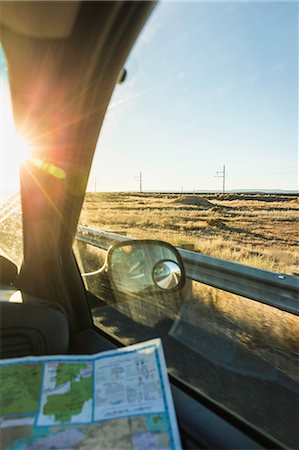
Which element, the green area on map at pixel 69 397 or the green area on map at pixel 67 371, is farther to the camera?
the green area on map at pixel 67 371

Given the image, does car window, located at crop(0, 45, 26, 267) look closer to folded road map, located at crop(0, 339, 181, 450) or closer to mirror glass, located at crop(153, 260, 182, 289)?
folded road map, located at crop(0, 339, 181, 450)

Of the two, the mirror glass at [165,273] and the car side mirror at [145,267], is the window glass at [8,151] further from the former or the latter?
the mirror glass at [165,273]

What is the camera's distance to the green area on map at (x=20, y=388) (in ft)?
4.77

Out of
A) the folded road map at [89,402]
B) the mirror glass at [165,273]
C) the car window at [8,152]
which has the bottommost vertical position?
the folded road map at [89,402]

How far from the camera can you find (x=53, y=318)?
1.98 m

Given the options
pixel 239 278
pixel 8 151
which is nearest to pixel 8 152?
pixel 8 151

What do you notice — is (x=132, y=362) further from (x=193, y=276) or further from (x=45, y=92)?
(x=193, y=276)

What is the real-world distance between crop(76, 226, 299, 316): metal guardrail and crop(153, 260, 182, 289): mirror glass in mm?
412

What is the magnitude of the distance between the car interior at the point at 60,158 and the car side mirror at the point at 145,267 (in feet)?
2.36

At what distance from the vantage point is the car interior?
1.52m

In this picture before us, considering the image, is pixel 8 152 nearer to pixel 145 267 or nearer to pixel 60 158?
pixel 60 158

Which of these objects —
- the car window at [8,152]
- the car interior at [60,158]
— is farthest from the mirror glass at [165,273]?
the car window at [8,152]

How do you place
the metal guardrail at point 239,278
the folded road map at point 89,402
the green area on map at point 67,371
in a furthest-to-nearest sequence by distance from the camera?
the metal guardrail at point 239,278, the green area on map at point 67,371, the folded road map at point 89,402

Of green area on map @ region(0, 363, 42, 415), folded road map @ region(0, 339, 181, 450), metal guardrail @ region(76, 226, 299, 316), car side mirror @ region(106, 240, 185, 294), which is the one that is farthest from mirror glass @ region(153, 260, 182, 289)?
green area on map @ region(0, 363, 42, 415)
